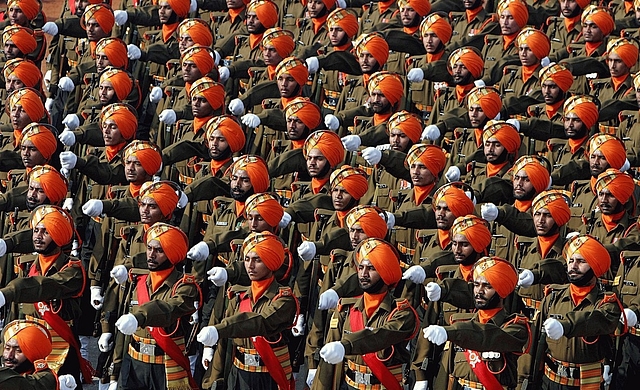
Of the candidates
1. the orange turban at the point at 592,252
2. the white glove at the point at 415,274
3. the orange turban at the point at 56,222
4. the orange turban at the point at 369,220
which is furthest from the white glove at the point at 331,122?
the orange turban at the point at 592,252

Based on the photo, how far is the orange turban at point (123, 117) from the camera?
1966 cm

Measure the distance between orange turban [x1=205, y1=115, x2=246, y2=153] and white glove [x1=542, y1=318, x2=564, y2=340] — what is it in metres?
5.64

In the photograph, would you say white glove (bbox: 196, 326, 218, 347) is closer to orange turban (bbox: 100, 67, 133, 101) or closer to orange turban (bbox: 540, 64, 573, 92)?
orange turban (bbox: 100, 67, 133, 101)

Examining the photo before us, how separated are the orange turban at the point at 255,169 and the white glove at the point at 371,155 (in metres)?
1.19

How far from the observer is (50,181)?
18000 millimetres

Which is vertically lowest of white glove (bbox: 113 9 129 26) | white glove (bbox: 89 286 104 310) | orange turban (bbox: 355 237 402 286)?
white glove (bbox: 89 286 104 310)

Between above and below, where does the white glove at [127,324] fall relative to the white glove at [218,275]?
above

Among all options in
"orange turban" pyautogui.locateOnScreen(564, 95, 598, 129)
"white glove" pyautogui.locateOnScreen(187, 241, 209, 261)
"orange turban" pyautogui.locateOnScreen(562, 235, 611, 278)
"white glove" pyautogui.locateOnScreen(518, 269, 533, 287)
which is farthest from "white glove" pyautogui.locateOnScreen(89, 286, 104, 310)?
"orange turban" pyautogui.locateOnScreen(564, 95, 598, 129)

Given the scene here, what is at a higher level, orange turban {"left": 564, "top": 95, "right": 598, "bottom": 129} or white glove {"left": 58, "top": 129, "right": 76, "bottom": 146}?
orange turban {"left": 564, "top": 95, "right": 598, "bottom": 129}

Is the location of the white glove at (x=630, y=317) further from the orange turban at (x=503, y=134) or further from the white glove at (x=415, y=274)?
the orange turban at (x=503, y=134)

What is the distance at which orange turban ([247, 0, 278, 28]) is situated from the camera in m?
22.4

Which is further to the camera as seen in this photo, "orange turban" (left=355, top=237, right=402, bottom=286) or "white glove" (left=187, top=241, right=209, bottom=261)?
"white glove" (left=187, top=241, right=209, bottom=261)

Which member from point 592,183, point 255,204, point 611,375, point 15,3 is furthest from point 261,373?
point 15,3

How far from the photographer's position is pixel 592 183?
60.0 feet
